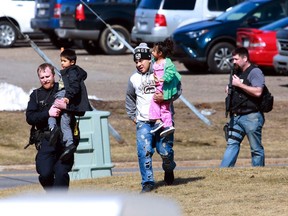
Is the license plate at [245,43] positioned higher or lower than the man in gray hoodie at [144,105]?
lower

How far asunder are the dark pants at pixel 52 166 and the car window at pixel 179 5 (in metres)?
18.4

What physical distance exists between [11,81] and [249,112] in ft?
40.2

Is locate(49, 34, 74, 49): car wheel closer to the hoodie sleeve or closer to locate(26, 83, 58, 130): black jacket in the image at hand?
the hoodie sleeve

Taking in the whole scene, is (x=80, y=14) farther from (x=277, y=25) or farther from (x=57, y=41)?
(x=277, y=25)

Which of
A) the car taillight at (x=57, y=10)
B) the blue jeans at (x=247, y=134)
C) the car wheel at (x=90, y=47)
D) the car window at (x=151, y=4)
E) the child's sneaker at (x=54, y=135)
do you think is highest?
the child's sneaker at (x=54, y=135)

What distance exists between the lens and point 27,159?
52.6 feet

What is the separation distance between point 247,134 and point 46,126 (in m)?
3.30

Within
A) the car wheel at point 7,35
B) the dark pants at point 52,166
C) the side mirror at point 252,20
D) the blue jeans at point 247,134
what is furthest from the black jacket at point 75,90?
→ the car wheel at point 7,35

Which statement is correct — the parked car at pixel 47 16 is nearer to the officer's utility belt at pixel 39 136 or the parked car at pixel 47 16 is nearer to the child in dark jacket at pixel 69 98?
the child in dark jacket at pixel 69 98

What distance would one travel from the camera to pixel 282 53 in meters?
22.0

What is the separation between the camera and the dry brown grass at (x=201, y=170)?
932 cm

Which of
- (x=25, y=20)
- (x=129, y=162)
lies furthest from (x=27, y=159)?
(x=25, y=20)

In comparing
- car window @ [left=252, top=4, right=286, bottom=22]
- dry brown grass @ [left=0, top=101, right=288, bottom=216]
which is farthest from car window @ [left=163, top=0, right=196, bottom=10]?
dry brown grass @ [left=0, top=101, right=288, bottom=216]

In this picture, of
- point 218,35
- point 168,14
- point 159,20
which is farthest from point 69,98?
point 168,14
